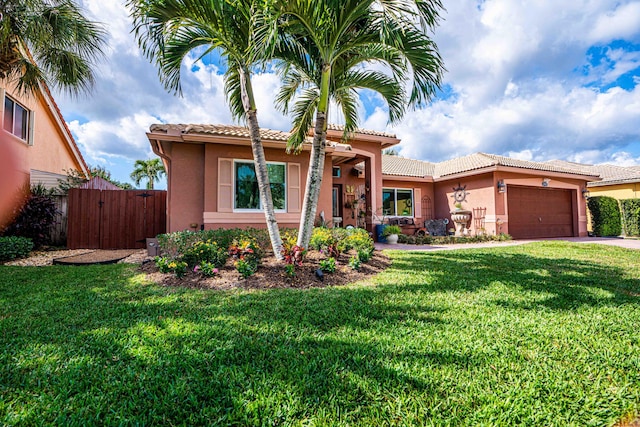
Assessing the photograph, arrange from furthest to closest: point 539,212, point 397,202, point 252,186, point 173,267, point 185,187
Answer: point 397,202 → point 539,212 → point 252,186 → point 185,187 → point 173,267

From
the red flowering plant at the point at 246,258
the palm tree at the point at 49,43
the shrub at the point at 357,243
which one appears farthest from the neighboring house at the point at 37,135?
the shrub at the point at 357,243

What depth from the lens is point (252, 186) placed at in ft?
32.0

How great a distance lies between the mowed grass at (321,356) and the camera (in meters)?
1.85

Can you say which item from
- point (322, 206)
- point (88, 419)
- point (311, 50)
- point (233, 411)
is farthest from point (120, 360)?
point (322, 206)

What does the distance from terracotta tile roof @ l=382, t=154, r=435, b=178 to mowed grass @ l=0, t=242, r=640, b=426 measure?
12.0 metres

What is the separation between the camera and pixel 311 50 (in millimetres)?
6574

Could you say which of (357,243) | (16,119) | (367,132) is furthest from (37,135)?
(357,243)

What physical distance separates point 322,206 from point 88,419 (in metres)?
9.08

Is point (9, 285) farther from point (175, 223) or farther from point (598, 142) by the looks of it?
point (598, 142)

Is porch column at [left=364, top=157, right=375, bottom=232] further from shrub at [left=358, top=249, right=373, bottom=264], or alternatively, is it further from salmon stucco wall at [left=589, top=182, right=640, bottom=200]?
salmon stucco wall at [left=589, top=182, right=640, bottom=200]

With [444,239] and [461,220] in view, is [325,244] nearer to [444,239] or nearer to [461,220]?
[444,239]

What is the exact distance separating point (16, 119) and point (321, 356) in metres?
15.0

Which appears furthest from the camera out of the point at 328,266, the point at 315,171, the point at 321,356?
the point at 315,171

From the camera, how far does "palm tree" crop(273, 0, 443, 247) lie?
17.1 ft
